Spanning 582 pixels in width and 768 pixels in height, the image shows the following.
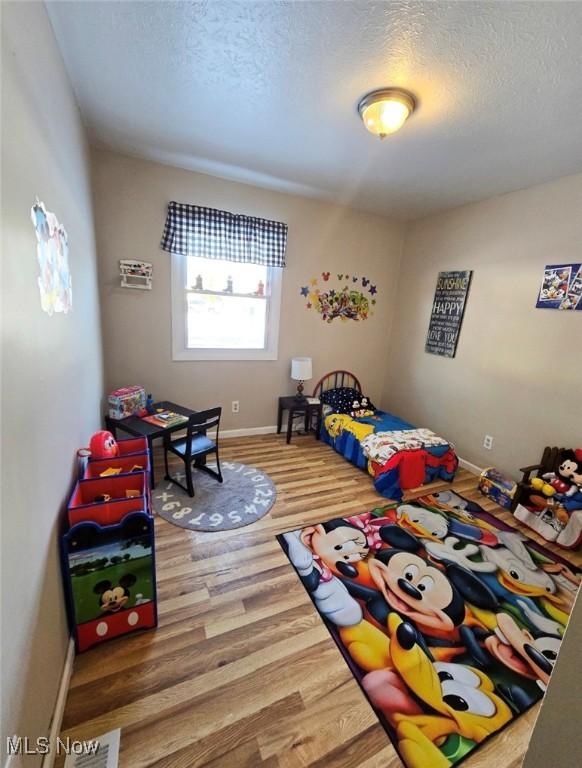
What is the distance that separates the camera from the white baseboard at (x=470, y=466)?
9.77 feet

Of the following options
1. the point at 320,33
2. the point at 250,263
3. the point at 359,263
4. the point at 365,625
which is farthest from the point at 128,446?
the point at 359,263

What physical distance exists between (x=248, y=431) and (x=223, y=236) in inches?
80.5

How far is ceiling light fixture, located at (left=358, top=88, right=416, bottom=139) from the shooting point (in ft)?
5.15

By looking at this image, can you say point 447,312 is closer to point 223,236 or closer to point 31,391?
point 223,236

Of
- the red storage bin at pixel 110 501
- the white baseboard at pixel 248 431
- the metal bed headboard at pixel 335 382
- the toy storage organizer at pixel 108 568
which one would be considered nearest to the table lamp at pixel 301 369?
the metal bed headboard at pixel 335 382

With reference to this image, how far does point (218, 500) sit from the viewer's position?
2.33 metres

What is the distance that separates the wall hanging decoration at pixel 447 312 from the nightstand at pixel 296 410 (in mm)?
1463

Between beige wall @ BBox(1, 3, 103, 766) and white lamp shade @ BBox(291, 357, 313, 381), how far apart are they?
2159mm

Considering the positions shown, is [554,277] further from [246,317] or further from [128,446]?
[128,446]

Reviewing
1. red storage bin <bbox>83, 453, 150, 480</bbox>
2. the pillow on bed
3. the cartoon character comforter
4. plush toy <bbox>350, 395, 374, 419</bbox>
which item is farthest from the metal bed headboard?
red storage bin <bbox>83, 453, 150, 480</bbox>

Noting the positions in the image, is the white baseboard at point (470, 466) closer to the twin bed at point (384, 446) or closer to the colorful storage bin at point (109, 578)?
the twin bed at point (384, 446)

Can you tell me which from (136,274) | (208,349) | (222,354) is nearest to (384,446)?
(222,354)

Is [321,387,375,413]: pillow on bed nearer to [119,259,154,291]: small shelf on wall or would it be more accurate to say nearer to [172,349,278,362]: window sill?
[172,349,278,362]: window sill

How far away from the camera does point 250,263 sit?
3049 mm
